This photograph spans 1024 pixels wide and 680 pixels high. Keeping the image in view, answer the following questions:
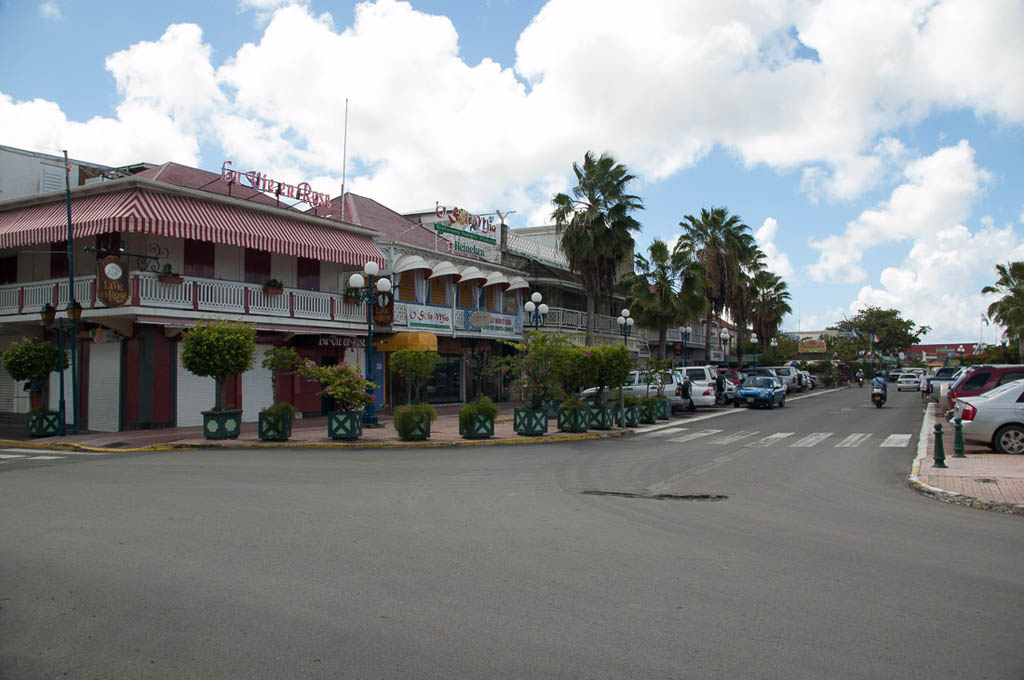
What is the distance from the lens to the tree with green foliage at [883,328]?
333 feet

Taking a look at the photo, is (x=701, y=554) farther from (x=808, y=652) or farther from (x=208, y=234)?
(x=208, y=234)

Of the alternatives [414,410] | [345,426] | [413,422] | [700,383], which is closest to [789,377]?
[700,383]

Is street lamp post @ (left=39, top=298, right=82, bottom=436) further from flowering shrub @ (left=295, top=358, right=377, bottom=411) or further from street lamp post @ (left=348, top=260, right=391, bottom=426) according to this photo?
street lamp post @ (left=348, top=260, right=391, bottom=426)

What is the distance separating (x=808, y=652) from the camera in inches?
173

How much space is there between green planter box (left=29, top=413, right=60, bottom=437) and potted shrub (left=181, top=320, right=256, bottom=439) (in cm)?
520

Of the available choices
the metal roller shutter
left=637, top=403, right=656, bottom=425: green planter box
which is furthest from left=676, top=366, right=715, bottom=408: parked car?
the metal roller shutter

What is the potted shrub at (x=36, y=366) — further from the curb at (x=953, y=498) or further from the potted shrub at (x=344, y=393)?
the curb at (x=953, y=498)

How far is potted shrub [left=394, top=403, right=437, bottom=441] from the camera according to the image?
18.0 meters

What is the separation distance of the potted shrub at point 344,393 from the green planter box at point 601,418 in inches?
258

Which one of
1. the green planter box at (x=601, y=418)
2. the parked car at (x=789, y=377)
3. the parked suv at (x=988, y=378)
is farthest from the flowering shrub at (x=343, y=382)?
the parked car at (x=789, y=377)

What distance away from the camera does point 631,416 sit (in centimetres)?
2259

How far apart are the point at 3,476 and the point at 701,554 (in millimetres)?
11334

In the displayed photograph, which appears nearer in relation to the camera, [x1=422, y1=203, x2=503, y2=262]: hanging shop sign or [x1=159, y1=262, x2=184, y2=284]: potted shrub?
[x1=159, y1=262, x2=184, y2=284]: potted shrub

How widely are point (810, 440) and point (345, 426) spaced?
11.6 m
